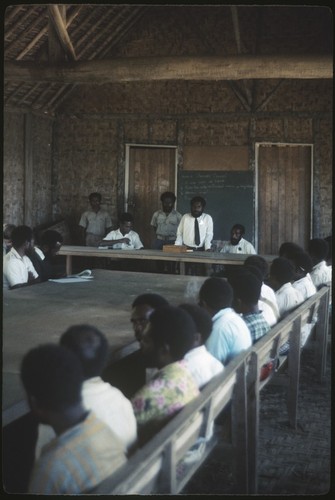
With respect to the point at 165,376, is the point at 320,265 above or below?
above

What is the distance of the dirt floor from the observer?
3230 millimetres

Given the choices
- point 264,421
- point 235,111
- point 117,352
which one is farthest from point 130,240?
point 117,352

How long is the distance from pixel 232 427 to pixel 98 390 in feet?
3.26

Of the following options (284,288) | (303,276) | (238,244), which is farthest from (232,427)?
(238,244)

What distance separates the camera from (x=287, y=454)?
3.70 metres

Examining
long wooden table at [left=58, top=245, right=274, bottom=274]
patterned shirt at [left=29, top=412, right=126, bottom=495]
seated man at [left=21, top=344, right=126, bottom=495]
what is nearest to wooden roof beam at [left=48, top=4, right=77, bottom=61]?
long wooden table at [left=58, top=245, right=274, bottom=274]

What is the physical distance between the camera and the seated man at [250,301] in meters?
3.64

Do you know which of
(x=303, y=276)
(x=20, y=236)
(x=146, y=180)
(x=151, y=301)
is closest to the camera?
(x=151, y=301)

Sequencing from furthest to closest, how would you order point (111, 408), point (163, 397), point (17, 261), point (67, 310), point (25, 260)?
point (25, 260) → point (17, 261) → point (67, 310) → point (163, 397) → point (111, 408)

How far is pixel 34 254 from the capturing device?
627 cm

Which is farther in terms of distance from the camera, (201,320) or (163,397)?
(201,320)

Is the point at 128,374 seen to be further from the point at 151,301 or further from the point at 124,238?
the point at 124,238

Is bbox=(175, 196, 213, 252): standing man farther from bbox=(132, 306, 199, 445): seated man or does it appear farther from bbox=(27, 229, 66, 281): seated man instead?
bbox=(132, 306, 199, 445): seated man

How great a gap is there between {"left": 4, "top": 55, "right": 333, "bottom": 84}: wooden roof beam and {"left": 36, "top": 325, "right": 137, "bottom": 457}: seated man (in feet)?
17.3
